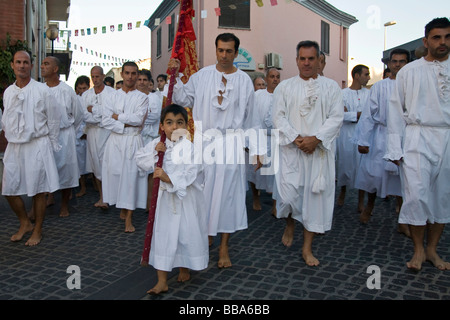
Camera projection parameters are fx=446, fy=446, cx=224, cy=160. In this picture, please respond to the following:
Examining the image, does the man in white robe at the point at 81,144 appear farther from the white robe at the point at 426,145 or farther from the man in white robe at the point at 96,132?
the white robe at the point at 426,145

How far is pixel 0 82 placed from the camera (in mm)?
8820

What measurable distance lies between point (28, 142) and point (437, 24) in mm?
4595

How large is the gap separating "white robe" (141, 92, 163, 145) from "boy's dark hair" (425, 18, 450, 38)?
14.7ft

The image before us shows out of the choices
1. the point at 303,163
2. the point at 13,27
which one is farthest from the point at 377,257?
the point at 13,27

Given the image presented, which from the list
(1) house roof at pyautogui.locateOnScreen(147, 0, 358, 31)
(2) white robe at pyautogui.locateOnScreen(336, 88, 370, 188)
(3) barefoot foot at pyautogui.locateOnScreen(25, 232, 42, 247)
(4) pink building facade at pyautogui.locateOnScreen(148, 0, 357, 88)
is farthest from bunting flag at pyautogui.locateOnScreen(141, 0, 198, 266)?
(1) house roof at pyautogui.locateOnScreen(147, 0, 358, 31)

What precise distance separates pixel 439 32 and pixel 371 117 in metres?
1.97

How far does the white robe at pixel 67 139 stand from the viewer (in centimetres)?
652

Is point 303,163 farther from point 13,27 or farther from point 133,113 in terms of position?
point 13,27

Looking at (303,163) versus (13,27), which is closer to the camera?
(303,163)

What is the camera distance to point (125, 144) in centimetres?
618

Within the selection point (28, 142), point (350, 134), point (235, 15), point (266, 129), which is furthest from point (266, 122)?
point (235, 15)

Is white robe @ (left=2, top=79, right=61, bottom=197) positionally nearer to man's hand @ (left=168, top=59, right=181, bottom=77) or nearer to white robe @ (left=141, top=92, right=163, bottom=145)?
man's hand @ (left=168, top=59, right=181, bottom=77)

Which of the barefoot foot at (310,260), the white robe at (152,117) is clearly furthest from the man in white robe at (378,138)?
the white robe at (152,117)

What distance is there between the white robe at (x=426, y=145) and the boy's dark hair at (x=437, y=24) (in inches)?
11.3
